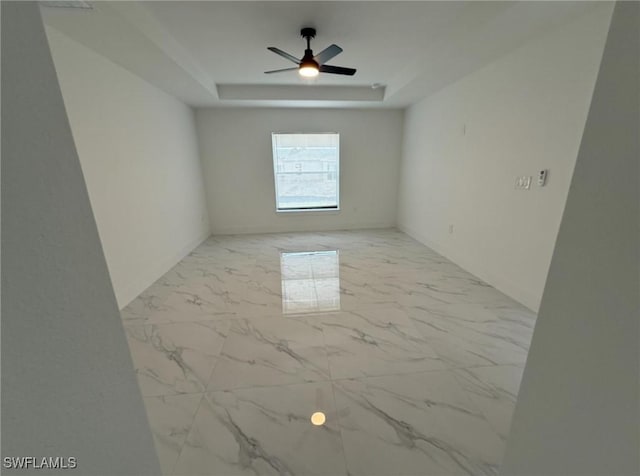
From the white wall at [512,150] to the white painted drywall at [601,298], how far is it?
1979 mm

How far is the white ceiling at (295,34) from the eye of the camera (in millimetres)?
2057

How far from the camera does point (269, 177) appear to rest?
534 cm

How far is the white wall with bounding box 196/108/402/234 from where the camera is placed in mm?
5031

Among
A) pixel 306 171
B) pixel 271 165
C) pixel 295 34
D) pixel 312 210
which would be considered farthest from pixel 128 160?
pixel 312 210

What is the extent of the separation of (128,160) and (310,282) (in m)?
2.35

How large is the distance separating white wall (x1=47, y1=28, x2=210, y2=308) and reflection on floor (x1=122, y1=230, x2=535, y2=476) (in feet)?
1.52

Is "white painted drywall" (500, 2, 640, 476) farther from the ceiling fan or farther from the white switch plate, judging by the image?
the ceiling fan

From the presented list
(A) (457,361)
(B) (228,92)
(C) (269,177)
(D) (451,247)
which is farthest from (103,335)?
(C) (269,177)

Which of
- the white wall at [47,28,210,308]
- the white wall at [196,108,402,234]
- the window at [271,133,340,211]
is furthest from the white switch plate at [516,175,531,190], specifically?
the white wall at [47,28,210,308]

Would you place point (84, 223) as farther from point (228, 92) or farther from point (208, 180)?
point (208, 180)

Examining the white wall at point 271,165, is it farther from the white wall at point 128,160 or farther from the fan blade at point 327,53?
the fan blade at point 327,53

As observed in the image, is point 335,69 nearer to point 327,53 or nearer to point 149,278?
point 327,53

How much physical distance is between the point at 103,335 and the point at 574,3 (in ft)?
10.3

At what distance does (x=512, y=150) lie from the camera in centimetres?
270
